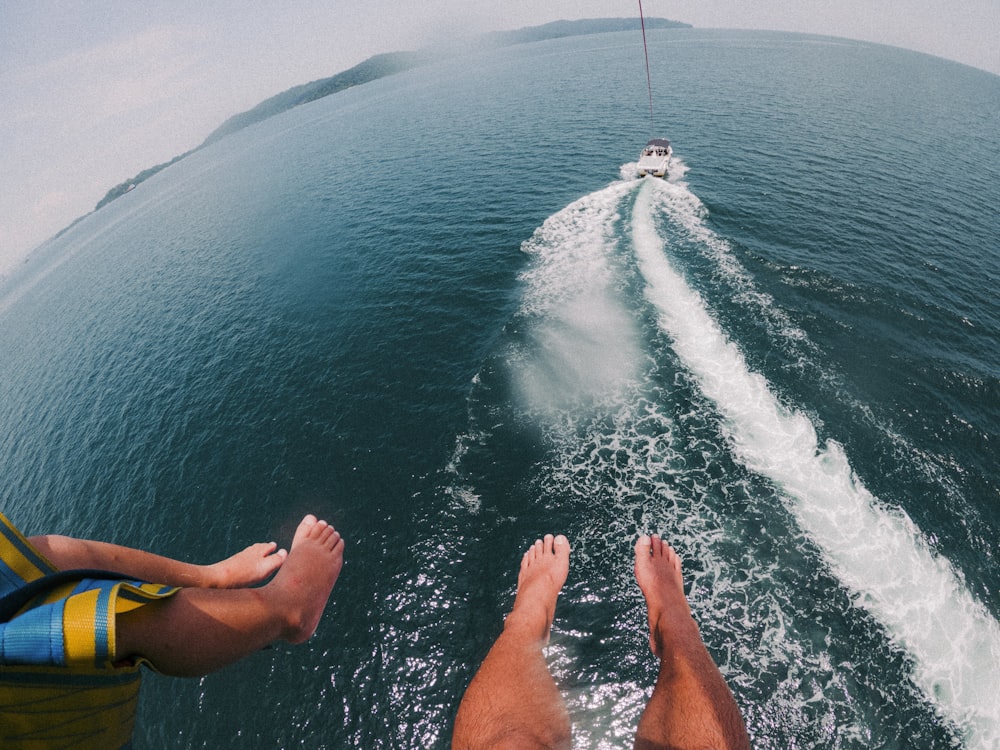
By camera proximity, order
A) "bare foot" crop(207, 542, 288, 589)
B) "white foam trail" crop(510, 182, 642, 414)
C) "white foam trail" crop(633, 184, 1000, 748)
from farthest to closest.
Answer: "white foam trail" crop(510, 182, 642, 414)
"white foam trail" crop(633, 184, 1000, 748)
"bare foot" crop(207, 542, 288, 589)

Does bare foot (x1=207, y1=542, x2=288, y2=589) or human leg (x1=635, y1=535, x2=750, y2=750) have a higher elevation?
bare foot (x1=207, y1=542, x2=288, y2=589)

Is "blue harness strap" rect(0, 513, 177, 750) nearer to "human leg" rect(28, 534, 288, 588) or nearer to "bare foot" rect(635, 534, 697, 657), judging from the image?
"human leg" rect(28, 534, 288, 588)

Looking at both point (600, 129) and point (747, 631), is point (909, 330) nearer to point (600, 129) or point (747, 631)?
point (747, 631)

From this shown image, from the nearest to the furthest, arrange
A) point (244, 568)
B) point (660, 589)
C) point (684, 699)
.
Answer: point (684, 699)
point (244, 568)
point (660, 589)

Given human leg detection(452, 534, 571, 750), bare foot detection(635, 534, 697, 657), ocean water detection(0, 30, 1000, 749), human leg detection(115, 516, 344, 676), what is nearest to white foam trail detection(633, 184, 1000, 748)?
ocean water detection(0, 30, 1000, 749)

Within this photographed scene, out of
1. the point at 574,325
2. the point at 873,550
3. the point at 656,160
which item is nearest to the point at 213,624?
the point at 873,550

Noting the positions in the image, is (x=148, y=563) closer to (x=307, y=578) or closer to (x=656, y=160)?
(x=307, y=578)

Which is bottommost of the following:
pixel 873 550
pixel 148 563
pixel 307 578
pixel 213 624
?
pixel 873 550
